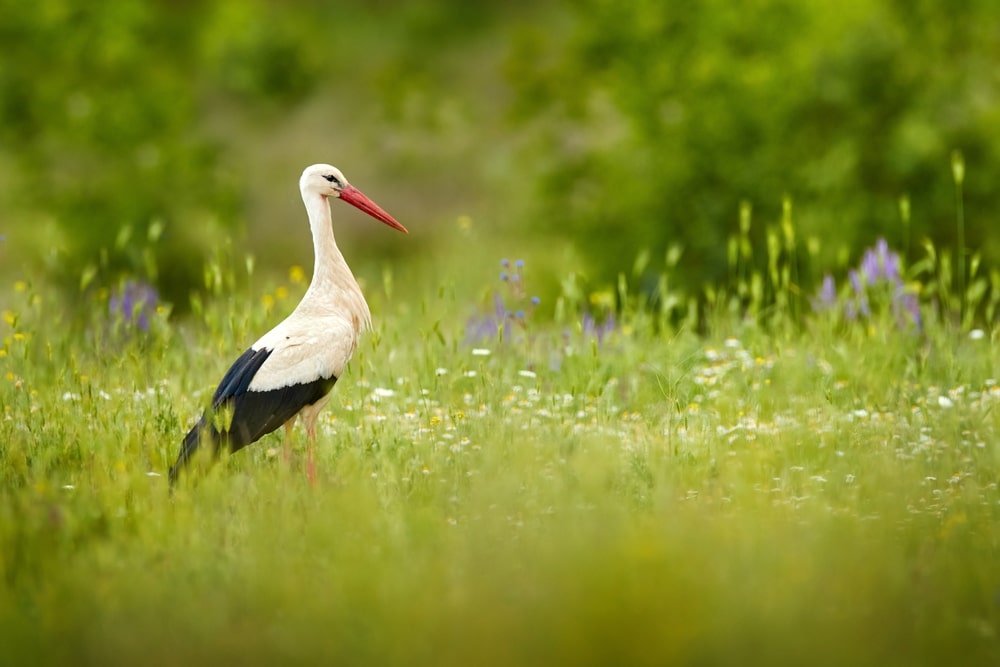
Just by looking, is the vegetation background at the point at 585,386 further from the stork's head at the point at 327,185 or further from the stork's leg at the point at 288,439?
the stork's head at the point at 327,185

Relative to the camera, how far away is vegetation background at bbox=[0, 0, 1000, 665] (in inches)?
148

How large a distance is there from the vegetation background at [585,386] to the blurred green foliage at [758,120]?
0.04 metres

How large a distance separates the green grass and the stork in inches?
7.6

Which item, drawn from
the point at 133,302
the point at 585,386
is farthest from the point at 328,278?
the point at 133,302

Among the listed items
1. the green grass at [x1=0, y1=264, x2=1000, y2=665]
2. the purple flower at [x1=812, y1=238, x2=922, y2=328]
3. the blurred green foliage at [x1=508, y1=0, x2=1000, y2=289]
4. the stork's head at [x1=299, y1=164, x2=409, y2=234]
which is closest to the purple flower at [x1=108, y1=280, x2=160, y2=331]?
the green grass at [x1=0, y1=264, x2=1000, y2=665]

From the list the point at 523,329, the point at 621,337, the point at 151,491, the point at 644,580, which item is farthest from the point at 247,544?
the point at 621,337

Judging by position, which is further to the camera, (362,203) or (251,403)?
(362,203)

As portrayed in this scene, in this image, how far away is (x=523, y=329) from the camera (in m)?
7.12

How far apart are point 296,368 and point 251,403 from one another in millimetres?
243

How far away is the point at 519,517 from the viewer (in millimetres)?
4785

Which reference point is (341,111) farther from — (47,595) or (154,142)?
(47,595)

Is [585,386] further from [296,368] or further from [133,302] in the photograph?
[133,302]

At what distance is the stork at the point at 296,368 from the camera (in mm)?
5188

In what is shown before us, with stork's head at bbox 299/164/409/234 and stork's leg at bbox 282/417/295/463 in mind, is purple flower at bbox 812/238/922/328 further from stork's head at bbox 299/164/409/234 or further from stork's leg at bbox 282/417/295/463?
stork's leg at bbox 282/417/295/463
